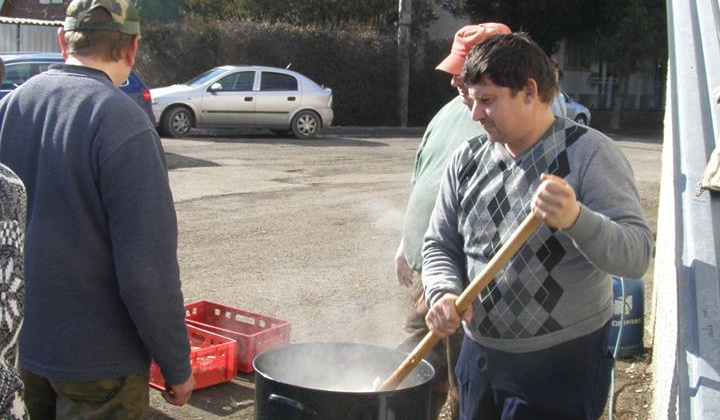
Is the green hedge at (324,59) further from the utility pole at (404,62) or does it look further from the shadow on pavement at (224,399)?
the shadow on pavement at (224,399)

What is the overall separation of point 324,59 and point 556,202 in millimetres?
21973

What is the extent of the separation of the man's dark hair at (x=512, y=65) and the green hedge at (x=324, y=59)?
19.7m

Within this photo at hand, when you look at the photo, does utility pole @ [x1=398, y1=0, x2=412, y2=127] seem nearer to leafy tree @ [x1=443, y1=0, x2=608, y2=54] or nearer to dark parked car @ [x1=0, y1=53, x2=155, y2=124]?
leafy tree @ [x1=443, y1=0, x2=608, y2=54]

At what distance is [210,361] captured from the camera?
472 cm

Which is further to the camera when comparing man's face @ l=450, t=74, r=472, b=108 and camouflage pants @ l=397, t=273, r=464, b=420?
camouflage pants @ l=397, t=273, r=464, b=420

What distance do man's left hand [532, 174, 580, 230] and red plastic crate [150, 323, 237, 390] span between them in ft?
8.88

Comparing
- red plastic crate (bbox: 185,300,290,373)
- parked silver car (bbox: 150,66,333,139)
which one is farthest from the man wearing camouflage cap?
parked silver car (bbox: 150,66,333,139)

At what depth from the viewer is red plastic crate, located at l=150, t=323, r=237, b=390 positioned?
4621mm

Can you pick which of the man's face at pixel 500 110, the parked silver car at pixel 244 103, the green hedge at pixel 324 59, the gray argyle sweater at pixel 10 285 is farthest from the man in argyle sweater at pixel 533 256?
the green hedge at pixel 324 59

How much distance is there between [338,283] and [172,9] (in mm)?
28063

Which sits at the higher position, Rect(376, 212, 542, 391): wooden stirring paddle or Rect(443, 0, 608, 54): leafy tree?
Rect(443, 0, 608, 54): leafy tree

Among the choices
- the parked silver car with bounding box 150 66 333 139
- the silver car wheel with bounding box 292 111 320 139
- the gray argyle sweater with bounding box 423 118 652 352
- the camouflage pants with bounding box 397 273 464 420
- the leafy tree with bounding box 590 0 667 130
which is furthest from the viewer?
the leafy tree with bounding box 590 0 667 130

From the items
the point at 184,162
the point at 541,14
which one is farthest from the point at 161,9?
the point at 184,162

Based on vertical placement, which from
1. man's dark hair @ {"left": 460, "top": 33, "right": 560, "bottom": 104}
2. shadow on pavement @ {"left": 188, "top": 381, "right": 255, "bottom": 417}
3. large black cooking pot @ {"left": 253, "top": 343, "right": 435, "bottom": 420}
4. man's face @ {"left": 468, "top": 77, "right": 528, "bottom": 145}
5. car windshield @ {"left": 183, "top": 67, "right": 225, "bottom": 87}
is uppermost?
man's dark hair @ {"left": 460, "top": 33, "right": 560, "bottom": 104}
